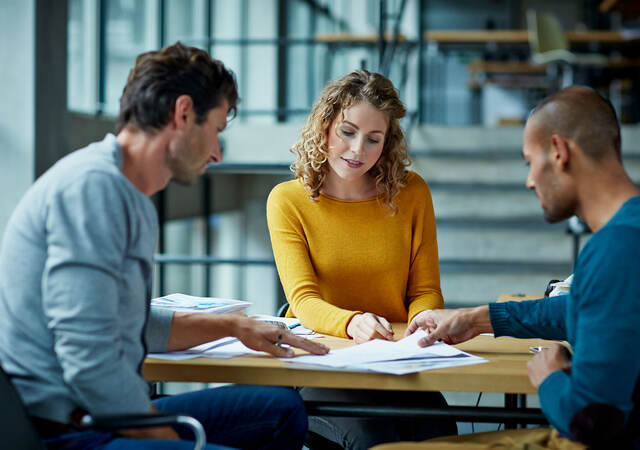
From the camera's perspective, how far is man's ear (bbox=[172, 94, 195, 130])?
122cm

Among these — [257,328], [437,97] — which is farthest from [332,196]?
[437,97]

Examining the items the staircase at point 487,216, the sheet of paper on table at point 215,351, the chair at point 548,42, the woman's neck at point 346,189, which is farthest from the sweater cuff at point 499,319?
the chair at point 548,42

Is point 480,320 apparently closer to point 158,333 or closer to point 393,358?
point 393,358

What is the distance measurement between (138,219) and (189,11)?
5635mm

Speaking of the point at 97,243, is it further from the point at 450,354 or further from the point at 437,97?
the point at 437,97

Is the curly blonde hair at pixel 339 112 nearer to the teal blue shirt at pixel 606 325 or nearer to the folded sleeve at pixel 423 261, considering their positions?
the folded sleeve at pixel 423 261

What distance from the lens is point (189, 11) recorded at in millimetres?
6371

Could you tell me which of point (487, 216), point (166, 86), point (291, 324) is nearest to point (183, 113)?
point (166, 86)

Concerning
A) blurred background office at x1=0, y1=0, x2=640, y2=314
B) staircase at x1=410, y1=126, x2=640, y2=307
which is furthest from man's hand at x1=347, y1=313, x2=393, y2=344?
staircase at x1=410, y1=126, x2=640, y2=307

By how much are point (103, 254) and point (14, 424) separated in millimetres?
277

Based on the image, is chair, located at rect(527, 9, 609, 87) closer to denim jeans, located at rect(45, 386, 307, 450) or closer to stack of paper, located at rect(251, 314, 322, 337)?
stack of paper, located at rect(251, 314, 322, 337)

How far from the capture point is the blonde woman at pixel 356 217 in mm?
1938

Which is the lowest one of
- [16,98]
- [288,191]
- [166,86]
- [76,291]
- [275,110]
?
[76,291]

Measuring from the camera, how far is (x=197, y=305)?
1.71 meters
